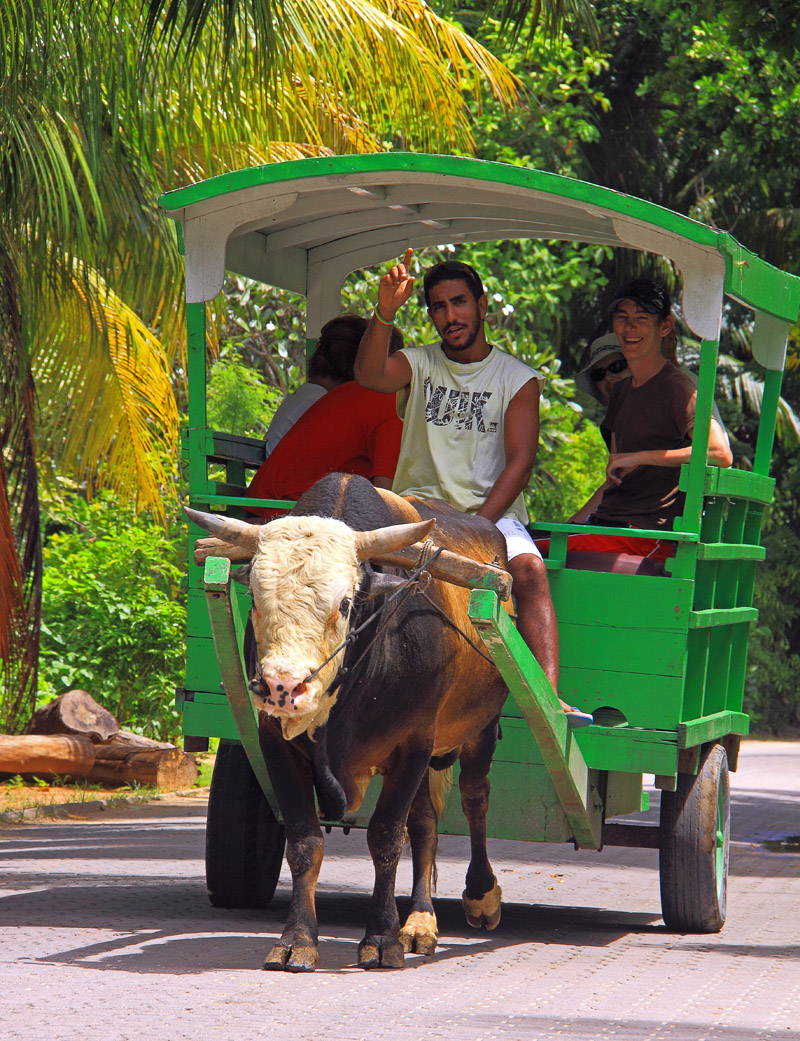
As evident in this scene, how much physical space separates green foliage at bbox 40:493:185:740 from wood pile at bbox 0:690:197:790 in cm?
151

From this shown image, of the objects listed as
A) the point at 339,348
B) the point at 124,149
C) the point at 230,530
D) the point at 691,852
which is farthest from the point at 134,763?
the point at 230,530

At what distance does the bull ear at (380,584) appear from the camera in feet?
17.3

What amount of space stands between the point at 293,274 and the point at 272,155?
3656mm

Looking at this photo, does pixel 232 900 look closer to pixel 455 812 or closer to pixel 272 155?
pixel 455 812

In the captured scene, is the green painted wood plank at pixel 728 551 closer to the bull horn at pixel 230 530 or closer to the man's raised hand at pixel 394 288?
the man's raised hand at pixel 394 288

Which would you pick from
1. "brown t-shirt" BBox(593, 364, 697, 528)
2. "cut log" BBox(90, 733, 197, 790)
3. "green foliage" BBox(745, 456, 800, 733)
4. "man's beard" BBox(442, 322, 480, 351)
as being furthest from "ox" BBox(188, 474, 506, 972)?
"green foliage" BBox(745, 456, 800, 733)

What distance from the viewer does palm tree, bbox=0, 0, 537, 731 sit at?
30.2 feet

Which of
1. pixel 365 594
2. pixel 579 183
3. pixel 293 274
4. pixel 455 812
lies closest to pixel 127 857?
pixel 455 812

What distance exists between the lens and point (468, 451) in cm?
644

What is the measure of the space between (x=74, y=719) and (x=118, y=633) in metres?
1.90

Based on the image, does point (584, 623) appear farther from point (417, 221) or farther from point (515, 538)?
point (417, 221)

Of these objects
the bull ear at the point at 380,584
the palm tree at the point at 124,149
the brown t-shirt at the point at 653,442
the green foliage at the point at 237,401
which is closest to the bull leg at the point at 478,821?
the brown t-shirt at the point at 653,442

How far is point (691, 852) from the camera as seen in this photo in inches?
260

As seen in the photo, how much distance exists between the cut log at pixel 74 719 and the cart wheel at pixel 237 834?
5.09 metres
